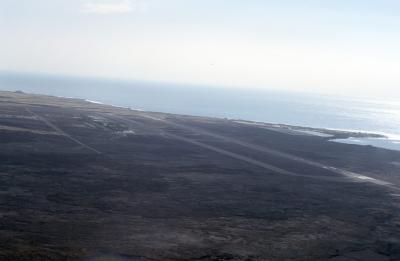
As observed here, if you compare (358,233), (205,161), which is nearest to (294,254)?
(358,233)

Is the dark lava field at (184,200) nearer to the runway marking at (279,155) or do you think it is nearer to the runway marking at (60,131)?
the runway marking at (279,155)

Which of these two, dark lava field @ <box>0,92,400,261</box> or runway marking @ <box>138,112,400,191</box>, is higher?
runway marking @ <box>138,112,400,191</box>

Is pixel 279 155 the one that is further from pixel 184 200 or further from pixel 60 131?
pixel 184 200

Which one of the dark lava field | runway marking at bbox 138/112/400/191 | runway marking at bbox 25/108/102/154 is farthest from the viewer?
runway marking at bbox 25/108/102/154

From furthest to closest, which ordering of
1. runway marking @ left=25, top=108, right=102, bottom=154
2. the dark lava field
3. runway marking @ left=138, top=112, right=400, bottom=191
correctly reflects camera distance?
runway marking @ left=25, top=108, right=102, bottom=154 < runway marking @ left=138, top=112, right=400, bottom=191 < the dark lava field

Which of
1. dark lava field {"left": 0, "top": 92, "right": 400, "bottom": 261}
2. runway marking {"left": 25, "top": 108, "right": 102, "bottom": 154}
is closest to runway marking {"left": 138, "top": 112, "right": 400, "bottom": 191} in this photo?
dark lava field {"left": 0, "top": 92, "right": 400, "bottom": 261}

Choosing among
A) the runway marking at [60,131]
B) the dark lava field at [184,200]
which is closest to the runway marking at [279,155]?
the dark lava field at [184,200]

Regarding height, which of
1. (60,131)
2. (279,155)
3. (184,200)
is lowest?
(184,200)

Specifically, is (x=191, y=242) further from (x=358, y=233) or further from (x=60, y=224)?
(x=358, y=233)

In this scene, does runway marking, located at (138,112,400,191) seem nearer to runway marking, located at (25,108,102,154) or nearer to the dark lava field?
the dark lava field

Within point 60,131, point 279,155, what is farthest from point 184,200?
point 60,131

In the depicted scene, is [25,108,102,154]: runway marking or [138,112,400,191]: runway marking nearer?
[138,112,400,191]: runway marking
